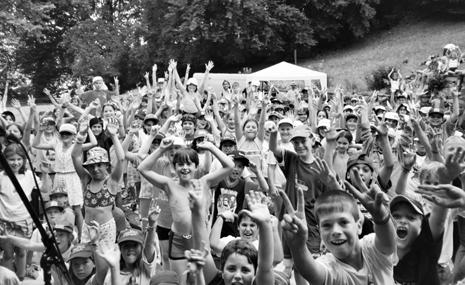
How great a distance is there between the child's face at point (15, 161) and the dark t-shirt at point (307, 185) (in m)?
2.74

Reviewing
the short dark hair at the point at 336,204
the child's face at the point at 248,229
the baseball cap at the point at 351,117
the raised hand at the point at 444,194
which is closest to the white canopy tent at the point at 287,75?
the baseball cap at the point at 351,117

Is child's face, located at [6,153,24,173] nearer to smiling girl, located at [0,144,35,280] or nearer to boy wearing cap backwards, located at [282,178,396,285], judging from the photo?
smiling girl, located at [0,144,35,280]

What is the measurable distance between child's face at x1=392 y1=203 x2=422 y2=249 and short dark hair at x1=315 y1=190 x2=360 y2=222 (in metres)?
0.72

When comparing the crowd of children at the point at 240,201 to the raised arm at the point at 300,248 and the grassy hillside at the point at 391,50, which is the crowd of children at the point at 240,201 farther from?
the grassy hillside at the point at 391,50

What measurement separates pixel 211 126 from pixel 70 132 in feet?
7.28

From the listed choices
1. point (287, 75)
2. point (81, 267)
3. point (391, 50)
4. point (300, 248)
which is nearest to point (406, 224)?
point (300, 248)

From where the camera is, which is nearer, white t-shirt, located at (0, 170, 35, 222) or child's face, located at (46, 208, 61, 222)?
white t-shirt, located at (0, 170, 35, 222)

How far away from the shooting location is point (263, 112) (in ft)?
24.8

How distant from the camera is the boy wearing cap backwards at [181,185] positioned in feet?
17.1

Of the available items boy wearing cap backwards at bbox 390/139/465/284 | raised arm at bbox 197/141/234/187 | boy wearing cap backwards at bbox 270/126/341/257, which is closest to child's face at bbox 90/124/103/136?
boy wearing cap backwards at bbox 270/126/341/257

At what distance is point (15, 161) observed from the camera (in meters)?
6.25

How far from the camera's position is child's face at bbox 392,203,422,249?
12.7 feet

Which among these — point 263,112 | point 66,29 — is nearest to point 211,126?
point 263,112

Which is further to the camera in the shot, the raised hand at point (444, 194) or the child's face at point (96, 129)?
the child's face at point (96, 129)
